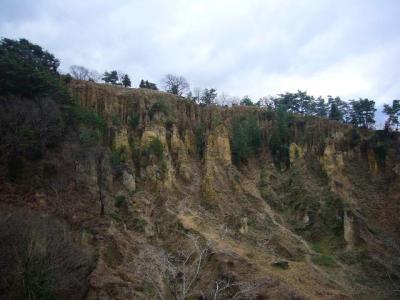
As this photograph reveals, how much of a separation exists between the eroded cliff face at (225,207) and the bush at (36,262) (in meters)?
2.27

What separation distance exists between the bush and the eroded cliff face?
227 centimetres

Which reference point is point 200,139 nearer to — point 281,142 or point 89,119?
point 281,142

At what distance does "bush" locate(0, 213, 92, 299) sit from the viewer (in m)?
15.2

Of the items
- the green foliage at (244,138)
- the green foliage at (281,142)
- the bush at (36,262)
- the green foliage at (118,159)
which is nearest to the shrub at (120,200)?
the green foliage at (118,159)

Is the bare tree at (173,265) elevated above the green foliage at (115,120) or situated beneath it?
situated beneath

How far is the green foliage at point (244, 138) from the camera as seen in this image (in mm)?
44625

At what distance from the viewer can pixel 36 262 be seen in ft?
51.7

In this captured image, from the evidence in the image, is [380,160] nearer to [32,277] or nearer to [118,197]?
[118,197]

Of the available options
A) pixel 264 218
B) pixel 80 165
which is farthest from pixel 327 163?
pixel 80 165

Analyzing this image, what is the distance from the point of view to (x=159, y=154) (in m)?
36.9

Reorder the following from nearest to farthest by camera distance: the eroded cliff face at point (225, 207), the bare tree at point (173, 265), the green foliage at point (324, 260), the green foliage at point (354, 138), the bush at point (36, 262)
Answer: the bush at point (36, 262) → the bare tree at point (173, 265) → the eroded cliff face at point (225, 207) → the green foliage at point (324, 260) → the green foliage at point (354, 138)

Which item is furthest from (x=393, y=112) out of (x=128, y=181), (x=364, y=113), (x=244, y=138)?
(x=128, y=181)

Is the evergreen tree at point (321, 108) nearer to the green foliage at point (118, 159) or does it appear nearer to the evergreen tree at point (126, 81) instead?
the evergreen tree at point (126, 81)

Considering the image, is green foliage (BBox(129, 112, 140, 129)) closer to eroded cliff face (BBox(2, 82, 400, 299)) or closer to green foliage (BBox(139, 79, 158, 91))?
eroded cliff face (BBox(2, 82, 400, 299))
